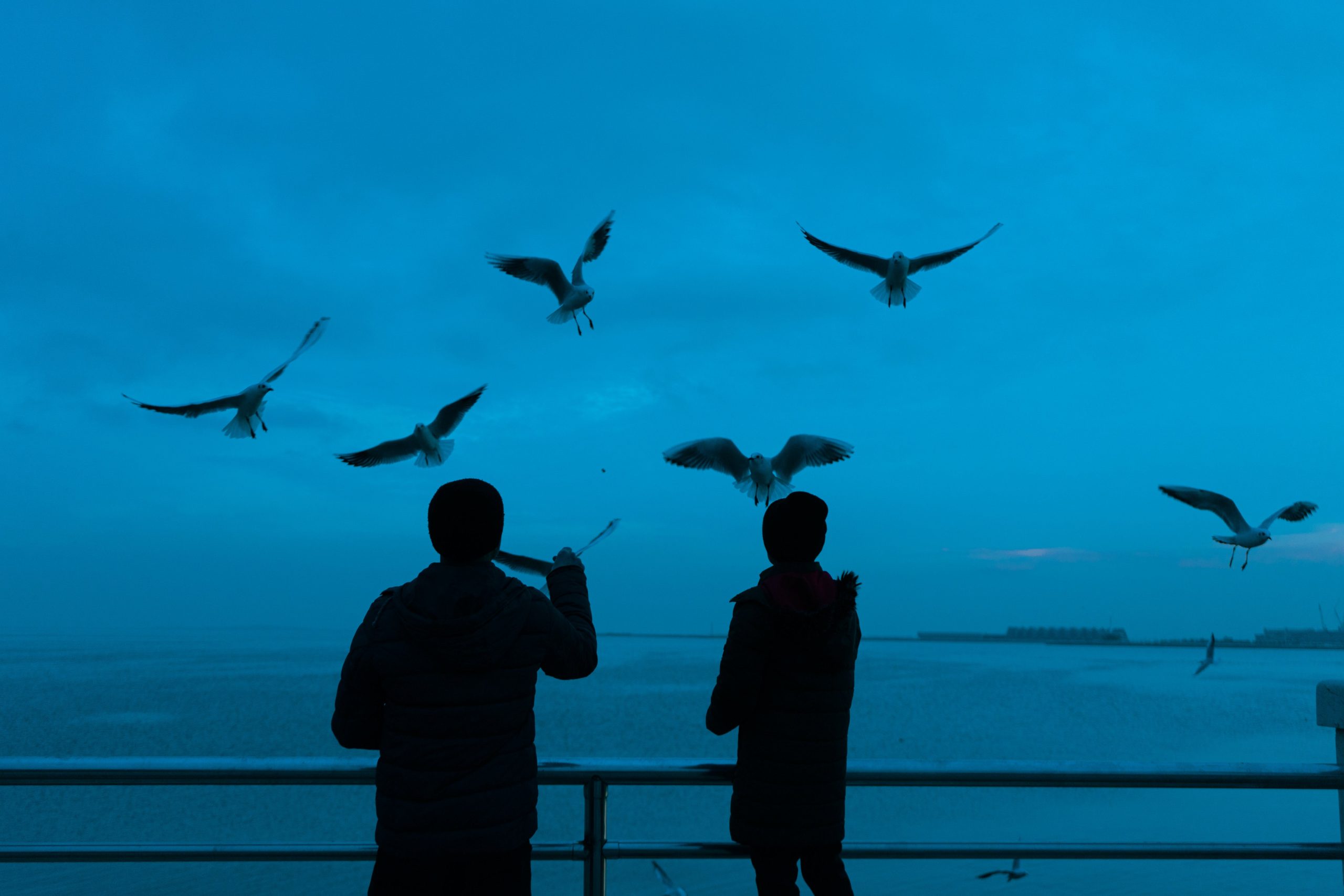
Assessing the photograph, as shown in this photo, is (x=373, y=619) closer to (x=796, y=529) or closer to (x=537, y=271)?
(x=796, y=529)

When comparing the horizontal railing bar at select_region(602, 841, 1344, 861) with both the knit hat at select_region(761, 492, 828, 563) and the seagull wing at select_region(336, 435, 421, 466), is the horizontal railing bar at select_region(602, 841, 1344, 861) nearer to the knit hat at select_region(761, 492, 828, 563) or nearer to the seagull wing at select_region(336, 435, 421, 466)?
the knit hat at select_region(761, 492, 828, 563)

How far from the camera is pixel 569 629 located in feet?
6.72

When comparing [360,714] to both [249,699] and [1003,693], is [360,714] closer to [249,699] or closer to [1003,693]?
[249,699]

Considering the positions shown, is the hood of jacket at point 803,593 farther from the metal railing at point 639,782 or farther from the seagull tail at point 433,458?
the seagull tail at point 433,458

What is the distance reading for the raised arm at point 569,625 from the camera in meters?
2.02

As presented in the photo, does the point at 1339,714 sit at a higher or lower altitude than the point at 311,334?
lower

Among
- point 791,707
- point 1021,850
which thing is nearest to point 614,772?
point 791,707

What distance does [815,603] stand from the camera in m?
2.24

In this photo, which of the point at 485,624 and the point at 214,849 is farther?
the point at 214,849

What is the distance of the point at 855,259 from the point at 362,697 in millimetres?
7466

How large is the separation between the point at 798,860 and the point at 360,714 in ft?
3.97

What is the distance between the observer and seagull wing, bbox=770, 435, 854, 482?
7.91 metres

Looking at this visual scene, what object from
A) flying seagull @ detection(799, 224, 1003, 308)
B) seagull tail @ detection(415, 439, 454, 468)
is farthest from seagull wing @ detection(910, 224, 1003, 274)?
seagull tail @ detection(415, 439, 454, 468)

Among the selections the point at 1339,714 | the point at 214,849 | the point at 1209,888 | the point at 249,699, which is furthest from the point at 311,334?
the point at 249,699
